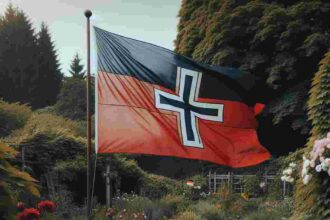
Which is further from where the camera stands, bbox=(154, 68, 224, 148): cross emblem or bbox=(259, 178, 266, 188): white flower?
bbox=(259, 178, 266, 188): white flower

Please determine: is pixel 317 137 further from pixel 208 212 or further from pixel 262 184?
pixel 262 184

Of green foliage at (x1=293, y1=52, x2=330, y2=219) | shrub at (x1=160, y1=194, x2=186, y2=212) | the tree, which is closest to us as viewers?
green foliage at (x1=293, y1=52, x2=330, y2=219)

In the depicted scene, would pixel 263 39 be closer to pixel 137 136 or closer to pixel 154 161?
pixel 154 161

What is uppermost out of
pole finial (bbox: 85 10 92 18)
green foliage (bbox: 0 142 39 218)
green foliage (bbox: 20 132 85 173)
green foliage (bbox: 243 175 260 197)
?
pole finial (bbox: 85 10 92 18)

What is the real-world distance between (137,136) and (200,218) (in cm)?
458

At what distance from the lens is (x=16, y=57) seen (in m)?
42.0

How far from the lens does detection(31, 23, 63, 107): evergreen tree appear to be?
41250 millimetres

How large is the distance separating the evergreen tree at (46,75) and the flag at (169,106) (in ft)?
110

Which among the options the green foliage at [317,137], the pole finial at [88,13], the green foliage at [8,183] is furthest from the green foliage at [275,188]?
the green foliage at [8,183]

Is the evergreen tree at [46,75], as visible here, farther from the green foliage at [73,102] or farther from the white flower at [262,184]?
the white flower at [262,184]

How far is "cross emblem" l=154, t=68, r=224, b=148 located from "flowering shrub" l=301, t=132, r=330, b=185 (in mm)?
2076

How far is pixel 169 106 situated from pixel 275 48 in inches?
443

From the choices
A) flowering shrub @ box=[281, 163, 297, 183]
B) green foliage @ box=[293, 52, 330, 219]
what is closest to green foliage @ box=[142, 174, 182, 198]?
flowering shrub @ box=[281, 163, 297, 183]

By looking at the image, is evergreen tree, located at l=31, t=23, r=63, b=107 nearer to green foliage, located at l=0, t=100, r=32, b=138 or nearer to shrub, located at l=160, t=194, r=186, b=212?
green foliage, located at l=0, t=100, r=32, b=138
